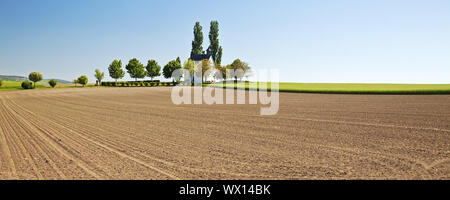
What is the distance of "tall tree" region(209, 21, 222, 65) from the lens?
95.9m

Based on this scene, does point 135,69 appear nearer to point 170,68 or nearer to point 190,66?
point 170,68

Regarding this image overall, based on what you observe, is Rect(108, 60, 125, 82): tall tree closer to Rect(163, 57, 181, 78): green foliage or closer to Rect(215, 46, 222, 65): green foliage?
Rect(163, 57, 181, 78): green foliage

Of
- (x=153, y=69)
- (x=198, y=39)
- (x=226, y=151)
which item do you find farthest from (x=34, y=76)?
(x=226, y=151)

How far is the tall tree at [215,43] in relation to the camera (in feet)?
315

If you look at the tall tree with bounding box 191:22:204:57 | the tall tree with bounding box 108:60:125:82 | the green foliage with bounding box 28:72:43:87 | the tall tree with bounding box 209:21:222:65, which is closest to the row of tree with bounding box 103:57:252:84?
the tall tree with bounding box 108:60:125:82

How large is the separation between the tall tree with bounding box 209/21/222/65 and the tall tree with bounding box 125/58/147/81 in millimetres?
30432

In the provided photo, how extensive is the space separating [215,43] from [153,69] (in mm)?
29531

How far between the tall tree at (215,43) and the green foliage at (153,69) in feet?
88.0

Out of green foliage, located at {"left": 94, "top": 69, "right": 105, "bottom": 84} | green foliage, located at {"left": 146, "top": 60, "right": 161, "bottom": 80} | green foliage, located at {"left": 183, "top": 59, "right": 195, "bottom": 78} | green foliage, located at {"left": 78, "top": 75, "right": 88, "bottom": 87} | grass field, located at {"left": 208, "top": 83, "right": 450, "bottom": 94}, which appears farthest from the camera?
green foliage, located at {"left": 146, "top": 60, "right": 161, "bottom": 80}

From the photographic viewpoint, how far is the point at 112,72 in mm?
96500

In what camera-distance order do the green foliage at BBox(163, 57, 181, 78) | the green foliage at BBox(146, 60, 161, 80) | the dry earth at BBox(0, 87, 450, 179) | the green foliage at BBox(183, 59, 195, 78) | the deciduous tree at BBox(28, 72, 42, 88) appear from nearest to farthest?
the dry earth at BBox(0, 87, 450, 179)
the deciduous tree at BBox(28, 72, 42, 88)
the green foliage at BBox(183, 59, 195, 78)
the green foliage at BBox(163, 57, 181, 78)
the green foliage at BBox(146, 60, 161, 80)

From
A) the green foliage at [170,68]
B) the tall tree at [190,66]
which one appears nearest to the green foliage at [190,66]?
the tall tree at [190,66]
